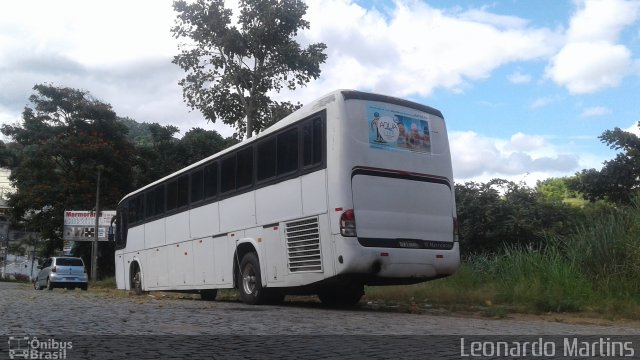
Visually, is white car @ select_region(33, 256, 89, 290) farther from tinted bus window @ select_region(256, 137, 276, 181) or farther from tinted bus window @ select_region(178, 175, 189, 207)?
tinted bus window @ select_region(256, 137, 276, 181)

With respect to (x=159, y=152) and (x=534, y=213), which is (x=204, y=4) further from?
(x=159, y=152)

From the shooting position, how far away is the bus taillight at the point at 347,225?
9523 millimetres

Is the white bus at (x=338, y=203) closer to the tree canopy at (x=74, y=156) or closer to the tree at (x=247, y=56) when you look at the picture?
the tree at (x=247, y=56)

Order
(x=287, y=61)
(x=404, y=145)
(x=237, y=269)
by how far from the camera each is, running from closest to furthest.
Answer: (x=404, y=145)
(x=237, y=269)
(x=287, y=61)

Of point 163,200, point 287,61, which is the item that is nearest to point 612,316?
point 163,200

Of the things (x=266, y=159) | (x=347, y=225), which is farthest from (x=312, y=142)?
(x=347, y=225)

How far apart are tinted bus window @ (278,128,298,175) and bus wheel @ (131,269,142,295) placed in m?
9.07

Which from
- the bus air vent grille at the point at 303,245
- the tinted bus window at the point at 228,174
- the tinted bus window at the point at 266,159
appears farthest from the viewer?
the tinted bus window at the point at 228,174

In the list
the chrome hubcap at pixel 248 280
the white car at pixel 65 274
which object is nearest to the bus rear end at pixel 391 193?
the chrome hubcap at pixel 248 280

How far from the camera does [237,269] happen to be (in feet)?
41.0

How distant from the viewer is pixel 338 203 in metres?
9.62

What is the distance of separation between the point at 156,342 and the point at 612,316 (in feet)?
24.8

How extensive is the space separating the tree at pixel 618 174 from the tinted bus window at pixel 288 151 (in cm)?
1030

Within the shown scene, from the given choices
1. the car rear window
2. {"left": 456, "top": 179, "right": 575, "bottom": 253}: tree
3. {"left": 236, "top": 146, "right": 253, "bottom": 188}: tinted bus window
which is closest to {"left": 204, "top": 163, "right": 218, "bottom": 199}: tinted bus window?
{"left": 236, "top": 146, "right": 253, "bottom": 188}: tinted bus window
